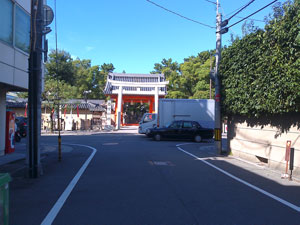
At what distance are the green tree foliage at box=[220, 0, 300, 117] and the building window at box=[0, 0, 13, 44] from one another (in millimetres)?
9399

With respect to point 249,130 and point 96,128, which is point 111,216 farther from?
point 96,128

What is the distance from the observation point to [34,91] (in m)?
8.39

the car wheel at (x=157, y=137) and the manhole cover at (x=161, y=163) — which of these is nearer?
the manhole cover at (x=161, y=163)

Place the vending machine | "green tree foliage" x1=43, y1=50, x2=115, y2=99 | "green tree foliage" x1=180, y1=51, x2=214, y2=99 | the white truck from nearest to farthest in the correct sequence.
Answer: the vending machine, the white truck, "green tree foliage" x1=43, y1=50, x2=115, y2=99, "green tree foliage" x1=180, y1=51, x2=214, y2=99

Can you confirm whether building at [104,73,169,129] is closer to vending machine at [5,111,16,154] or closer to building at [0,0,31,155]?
vending machine at [5,111,16,154]

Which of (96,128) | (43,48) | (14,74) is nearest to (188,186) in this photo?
(43,48)

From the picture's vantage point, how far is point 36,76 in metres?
8.45

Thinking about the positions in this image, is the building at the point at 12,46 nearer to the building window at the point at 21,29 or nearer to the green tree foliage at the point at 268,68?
the building window at the point at 21,29

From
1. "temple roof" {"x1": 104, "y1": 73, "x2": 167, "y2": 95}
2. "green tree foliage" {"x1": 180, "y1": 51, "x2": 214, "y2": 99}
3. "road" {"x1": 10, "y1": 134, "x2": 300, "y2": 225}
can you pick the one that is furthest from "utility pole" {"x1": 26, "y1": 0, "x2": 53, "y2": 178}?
"green tree foliage" {"x1": 180, "y1": 51, "x2": 214, "y2": 99}

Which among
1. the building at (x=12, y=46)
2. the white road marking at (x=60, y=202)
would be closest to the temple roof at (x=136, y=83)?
the building at (x=12, y=46)

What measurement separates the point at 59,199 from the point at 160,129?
1470cm

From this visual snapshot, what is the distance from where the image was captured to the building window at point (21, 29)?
37.7 ft

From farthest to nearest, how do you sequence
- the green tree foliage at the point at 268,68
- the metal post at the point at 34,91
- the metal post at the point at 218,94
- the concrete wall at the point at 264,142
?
the metal post at the point at 218,94 < the concrete wall at the point at 264,142 < the green tree foliage at the point at 268,68 < the metal post at the point at 34,91

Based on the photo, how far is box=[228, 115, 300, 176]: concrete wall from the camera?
9.45 metres
